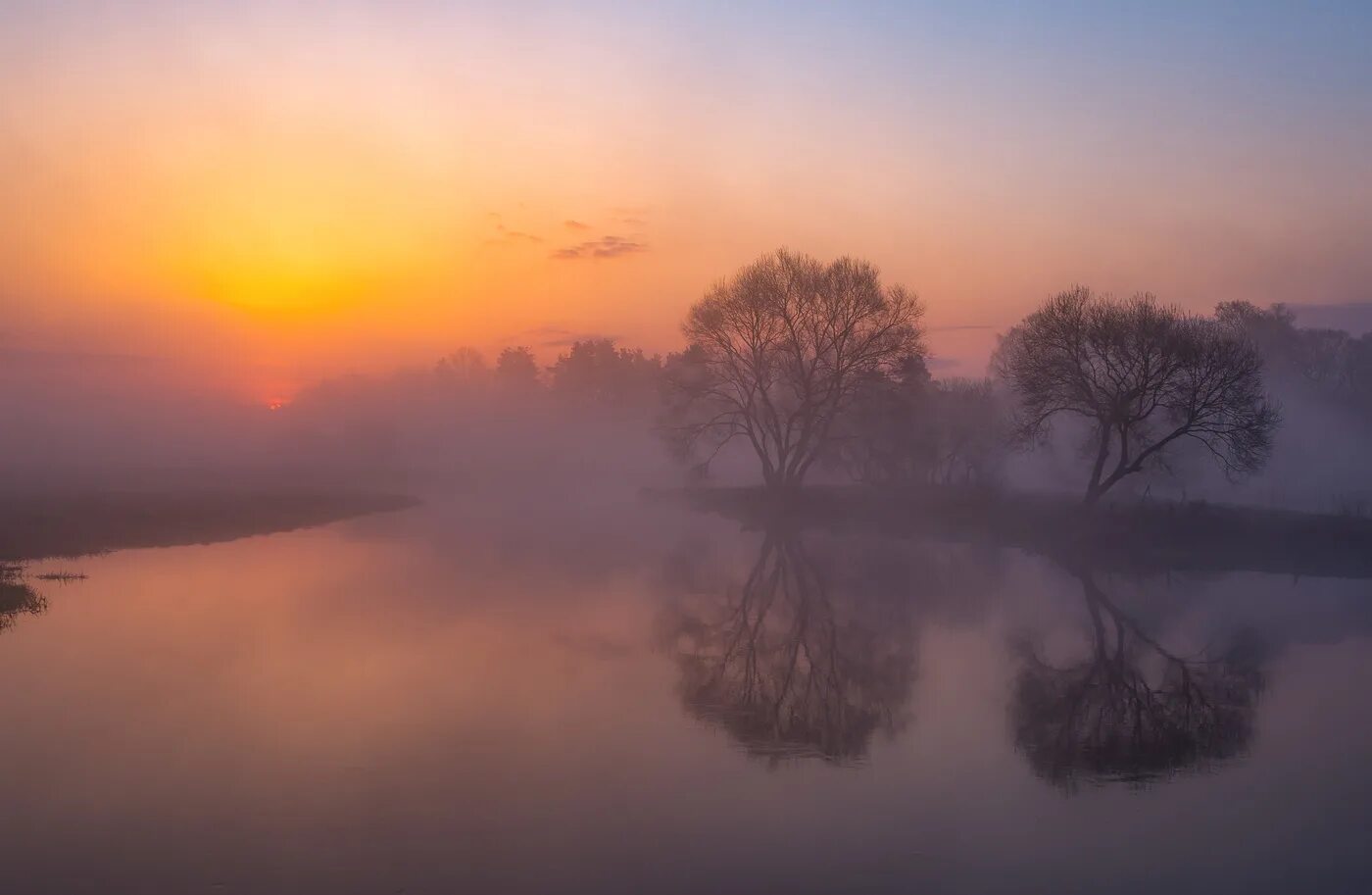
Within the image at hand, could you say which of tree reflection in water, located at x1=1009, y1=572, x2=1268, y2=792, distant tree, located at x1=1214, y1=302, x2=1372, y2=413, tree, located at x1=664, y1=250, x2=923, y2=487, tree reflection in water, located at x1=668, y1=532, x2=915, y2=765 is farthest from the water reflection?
distant tree, located at x1=1214, y1=302, x2=1372, y2=413

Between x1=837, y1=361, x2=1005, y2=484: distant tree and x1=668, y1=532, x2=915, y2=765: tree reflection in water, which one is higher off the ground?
x1=837, y1=361, x2=1005, y2=484: distant tree

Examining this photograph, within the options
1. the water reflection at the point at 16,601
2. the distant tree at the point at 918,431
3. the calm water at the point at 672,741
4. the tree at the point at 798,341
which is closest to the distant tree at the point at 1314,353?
the distant tree at the point at 918,431

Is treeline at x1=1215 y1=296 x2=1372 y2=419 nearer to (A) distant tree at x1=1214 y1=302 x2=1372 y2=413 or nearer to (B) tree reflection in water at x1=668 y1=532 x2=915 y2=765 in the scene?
(A) distant tree at x1=1214 y1=302 x2=1372 y2=413

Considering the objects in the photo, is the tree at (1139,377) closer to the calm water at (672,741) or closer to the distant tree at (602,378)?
the calm water at (672,741)

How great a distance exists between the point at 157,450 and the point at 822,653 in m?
86.8

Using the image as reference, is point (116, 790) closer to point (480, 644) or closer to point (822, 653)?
point (480, 644)

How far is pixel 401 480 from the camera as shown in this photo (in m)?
87.1

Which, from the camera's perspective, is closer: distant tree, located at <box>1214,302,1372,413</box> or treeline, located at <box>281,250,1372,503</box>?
treeline, located at <box>281,250,1372,503</box>

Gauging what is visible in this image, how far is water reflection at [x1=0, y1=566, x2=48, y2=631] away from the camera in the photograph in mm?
22372

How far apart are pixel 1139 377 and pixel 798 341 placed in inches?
755

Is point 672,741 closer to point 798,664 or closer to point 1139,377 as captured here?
point 798,664

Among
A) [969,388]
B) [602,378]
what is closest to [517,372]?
[602,378]

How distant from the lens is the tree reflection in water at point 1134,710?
45.9ft

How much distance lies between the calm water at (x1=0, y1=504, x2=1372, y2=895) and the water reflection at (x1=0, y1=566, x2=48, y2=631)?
37 cm
